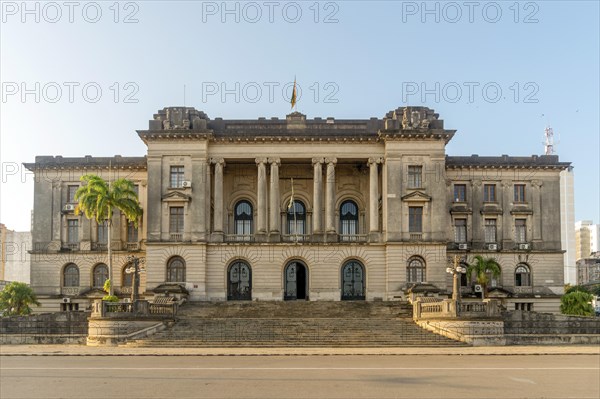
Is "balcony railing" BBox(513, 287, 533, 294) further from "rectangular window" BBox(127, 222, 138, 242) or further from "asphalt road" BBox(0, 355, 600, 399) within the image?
"rectangular window" BBox(127, 222, 138, 242)

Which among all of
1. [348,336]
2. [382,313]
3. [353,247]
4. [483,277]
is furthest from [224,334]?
[483,277]

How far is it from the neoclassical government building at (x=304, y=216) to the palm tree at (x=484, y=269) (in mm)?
1227

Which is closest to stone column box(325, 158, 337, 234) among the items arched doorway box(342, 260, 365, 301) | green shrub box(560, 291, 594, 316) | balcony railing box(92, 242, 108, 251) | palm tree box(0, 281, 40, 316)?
arched doorway box(342, 260, 365, 301)

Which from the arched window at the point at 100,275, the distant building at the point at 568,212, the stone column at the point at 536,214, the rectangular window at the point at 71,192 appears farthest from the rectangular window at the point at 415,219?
the distant building at the point at 568,212

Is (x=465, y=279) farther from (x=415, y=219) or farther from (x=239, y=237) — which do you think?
(x=239, y=237)

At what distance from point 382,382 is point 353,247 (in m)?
33.3

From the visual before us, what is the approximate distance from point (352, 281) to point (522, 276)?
1431cm

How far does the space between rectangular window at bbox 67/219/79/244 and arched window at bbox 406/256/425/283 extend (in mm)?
26941

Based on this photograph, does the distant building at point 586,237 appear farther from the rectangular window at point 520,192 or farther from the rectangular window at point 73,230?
the rectangular window at point 73,230

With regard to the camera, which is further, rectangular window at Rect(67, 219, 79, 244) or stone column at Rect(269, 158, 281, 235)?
rectangular window at Rect(67, 219, 79, 244)

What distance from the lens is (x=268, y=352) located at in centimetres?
3206

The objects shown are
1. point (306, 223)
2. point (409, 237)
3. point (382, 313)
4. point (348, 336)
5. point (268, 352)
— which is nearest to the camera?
point (268, 352)

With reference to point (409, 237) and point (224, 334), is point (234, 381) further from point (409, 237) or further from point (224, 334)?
point (409, 237)

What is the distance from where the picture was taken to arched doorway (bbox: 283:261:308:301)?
179ft
